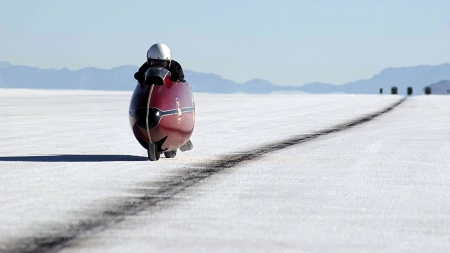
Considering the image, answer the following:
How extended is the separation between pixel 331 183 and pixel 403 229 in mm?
2842

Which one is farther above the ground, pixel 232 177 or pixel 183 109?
pixel 183 109

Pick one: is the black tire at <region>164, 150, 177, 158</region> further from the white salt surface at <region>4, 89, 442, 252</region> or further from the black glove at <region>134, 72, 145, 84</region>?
the black glove at <region>134, 72, 145, 84</region>

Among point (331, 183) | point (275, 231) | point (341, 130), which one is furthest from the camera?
point (341, 130)

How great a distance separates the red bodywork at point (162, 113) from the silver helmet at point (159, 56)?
0.31 metres

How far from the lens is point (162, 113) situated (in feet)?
37.1

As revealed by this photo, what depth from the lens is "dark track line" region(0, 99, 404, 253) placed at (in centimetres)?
573

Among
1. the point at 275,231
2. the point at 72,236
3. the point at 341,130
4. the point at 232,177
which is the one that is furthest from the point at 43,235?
the point at 341,130

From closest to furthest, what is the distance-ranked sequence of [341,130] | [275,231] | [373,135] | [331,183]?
[275,231] < [331,183] < [373,135] < [341,130]

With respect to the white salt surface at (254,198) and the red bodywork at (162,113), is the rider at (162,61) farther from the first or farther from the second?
the white salt surface at (254,198)

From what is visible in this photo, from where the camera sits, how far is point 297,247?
18.8 ft

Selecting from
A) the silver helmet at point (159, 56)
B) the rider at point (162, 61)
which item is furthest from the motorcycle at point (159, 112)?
the silver helmet at point (159, 56)

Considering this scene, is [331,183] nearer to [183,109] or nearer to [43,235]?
[183,109]

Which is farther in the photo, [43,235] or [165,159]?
[165,159]

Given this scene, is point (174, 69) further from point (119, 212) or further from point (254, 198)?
point (119, 212)
